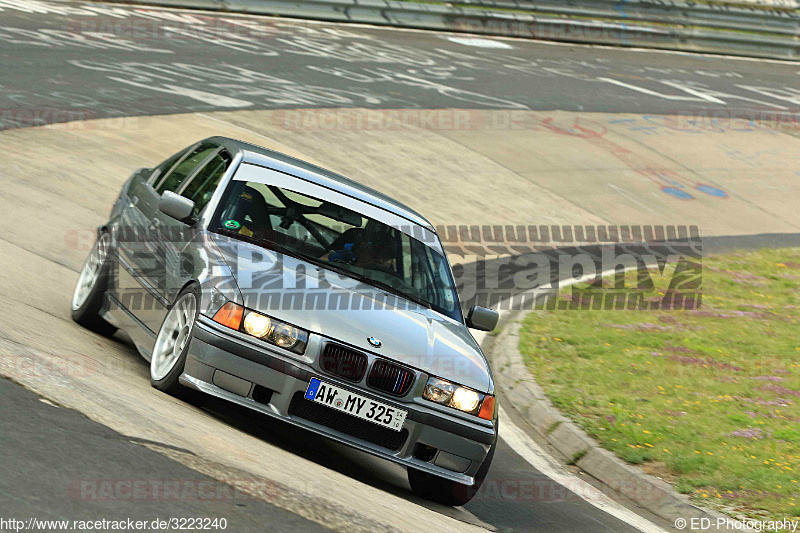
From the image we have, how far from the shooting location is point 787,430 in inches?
349

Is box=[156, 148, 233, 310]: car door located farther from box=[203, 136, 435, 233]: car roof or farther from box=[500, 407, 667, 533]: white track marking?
box=[500, 407, 667, 533]: white track marking

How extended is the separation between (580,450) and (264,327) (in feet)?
10.7

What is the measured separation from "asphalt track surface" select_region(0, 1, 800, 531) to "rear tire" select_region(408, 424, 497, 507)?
0.10 m

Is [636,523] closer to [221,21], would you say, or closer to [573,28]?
[221,21]

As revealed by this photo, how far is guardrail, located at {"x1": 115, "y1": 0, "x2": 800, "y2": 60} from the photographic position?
28.8m

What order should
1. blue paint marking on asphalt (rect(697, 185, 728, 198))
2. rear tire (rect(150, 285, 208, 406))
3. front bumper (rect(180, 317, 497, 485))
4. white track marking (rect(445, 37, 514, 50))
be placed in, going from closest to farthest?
front bumper (rect(180, 317, 497, 485)) < rear tire (rect(150, 285, 208, 406)) < blue paint marking on asphalt (rect(697, 185, 728, 198)) < white track marking (rect(445, 37, 514, 50))

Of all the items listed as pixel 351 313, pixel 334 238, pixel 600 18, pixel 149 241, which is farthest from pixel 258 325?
pixel 600 18

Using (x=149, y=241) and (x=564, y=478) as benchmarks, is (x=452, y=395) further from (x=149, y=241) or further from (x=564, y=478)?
(x=149, y=241)

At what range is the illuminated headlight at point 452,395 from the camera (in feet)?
20.5

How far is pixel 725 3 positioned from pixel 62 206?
1069 inches

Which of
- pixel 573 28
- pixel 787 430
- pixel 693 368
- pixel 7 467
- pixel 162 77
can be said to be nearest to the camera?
pixel 7 467

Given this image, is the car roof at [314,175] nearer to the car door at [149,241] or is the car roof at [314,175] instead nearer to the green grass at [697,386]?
the car door at [149,241]

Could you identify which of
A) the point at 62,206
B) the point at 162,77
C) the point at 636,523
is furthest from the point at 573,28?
the point at 636,523

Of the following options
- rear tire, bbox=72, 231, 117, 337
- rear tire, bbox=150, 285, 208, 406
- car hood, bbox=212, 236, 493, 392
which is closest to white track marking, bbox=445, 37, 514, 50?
rear tire, bbox=72, 231, 117, 337
